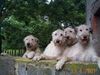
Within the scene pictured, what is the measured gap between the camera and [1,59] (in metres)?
8.04

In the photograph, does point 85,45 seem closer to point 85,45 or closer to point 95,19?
point 85,45

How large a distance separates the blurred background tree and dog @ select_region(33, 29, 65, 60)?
772 centimetres

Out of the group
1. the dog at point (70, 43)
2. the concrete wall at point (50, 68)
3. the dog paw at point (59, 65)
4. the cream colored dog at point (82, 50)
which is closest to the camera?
the concrete wall at point (50, 68)

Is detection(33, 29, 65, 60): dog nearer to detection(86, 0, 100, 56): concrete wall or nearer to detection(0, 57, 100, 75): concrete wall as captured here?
detection(0, 57, 100, 75): concrete wall

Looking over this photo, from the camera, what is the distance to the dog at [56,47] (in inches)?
230

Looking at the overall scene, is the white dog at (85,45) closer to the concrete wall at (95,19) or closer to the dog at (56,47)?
the dog at (56,47)

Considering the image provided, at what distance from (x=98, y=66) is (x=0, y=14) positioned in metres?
9.16

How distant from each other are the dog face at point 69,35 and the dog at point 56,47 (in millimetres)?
64

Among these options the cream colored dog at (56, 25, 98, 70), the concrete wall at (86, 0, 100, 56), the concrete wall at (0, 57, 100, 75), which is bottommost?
the concrete wall at (0, 57, 100, 75)

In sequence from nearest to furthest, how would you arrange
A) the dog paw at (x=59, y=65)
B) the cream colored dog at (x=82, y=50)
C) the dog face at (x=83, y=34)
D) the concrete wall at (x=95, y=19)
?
1. the dog paw at (x=59, y=65)
2. the cream colored dog at (x=82, y=50)
3. the dog face at (x=83, y=34)
4. the concrete wall at (x=95, y=19)

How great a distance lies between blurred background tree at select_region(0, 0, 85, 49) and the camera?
47.2 feet

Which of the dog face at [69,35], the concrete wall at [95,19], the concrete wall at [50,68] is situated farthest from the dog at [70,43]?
the concrete wall at [95,19]

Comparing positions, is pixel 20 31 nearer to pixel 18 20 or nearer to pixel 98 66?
pixel 18 20

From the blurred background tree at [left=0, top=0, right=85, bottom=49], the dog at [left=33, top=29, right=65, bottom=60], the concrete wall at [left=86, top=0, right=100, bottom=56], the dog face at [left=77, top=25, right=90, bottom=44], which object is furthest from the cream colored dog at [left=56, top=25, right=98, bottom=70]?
the blurred background tree at [left=0, top=0, right=85, bottom=49]
